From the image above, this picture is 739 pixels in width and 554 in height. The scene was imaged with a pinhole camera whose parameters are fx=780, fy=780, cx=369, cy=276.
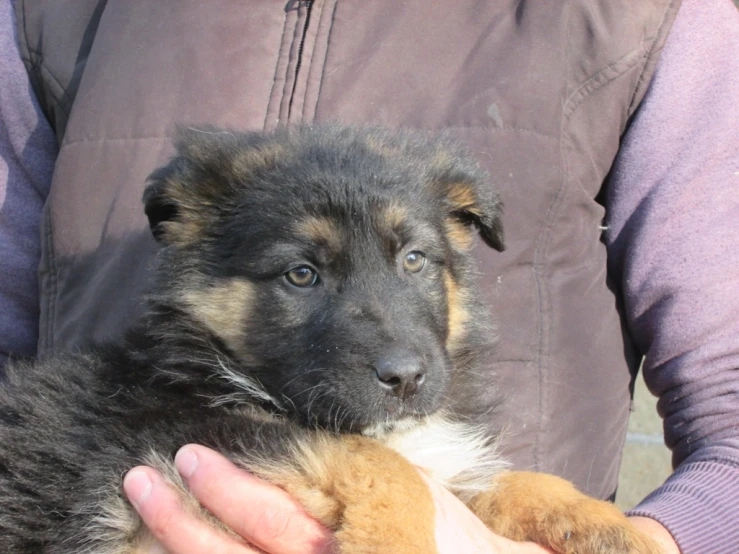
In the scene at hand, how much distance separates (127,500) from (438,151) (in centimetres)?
139

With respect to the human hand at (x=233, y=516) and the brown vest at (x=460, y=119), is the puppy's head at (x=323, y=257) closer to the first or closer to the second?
the brown vest at (x=460, y=119)

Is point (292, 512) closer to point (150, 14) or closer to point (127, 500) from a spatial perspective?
point (127, 500)

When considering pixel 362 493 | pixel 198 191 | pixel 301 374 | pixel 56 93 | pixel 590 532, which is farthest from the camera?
pixel 56 93

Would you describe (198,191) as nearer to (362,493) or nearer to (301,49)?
(301,49)

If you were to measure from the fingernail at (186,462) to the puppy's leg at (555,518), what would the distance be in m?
0.83

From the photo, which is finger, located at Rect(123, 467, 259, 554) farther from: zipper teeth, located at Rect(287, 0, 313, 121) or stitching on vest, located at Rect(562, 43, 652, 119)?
stitching on vest, located at Rect(562, 43, 652, 119)

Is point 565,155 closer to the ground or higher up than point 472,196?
higher up

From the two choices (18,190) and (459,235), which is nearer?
(459,235)

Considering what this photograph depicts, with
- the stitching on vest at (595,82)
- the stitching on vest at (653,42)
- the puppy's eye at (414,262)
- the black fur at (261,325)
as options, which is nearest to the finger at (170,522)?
the black fur at (261,325)

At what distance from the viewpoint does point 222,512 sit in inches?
75.8

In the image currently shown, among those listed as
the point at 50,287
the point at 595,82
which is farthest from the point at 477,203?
the point at 50,287

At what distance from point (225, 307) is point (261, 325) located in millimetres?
141

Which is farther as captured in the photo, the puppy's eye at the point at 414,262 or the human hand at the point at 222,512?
the puppy's eye at the point at 414,262

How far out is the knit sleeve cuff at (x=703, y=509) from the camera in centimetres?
223
